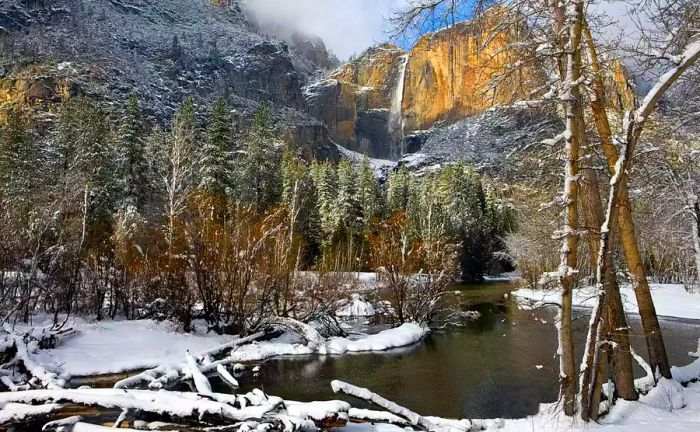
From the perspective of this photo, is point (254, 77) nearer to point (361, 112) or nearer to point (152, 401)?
point (361, 112)

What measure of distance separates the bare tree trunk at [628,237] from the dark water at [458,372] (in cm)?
49

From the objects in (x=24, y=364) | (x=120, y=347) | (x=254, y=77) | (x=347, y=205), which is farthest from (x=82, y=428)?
(x=254, y=77)

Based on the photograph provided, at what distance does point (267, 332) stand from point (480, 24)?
12204mm

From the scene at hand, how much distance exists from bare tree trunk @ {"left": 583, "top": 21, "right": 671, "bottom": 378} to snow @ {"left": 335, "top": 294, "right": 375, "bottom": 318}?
48.6 ft

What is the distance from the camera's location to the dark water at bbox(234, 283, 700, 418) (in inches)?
398

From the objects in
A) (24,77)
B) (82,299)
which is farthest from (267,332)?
(24,77)

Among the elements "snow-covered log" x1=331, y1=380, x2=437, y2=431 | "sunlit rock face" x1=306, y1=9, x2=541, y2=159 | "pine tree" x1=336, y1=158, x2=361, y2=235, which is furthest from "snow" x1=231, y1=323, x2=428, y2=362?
"sunlit rock face" x1=306, y1=9, x2=541, y2=159

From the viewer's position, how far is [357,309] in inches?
894

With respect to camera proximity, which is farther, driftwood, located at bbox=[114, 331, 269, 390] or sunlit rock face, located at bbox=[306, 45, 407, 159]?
sunlit rock face, located at bbox=[306, 45, 407, 159]

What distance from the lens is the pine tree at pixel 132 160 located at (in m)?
31.8

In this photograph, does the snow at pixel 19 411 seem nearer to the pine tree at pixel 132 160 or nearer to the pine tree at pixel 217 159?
the pine tree at pixel 217 159

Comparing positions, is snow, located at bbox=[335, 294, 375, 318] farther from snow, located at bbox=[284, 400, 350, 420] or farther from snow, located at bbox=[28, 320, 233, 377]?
snow, located at bbox=[284, 400, 350, 420]

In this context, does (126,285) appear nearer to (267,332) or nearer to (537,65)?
(267,332)

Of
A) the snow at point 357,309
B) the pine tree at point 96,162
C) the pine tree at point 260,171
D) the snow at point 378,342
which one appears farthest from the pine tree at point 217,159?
the snow at point 378,342
